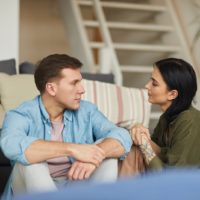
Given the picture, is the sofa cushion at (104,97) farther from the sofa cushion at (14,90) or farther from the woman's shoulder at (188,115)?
the woman's shoulder at (188,115)

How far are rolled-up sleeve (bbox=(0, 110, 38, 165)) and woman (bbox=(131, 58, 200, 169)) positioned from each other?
0.46 meters

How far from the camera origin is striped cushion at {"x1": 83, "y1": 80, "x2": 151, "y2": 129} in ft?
8.16

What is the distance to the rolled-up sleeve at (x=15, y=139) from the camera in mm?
1496

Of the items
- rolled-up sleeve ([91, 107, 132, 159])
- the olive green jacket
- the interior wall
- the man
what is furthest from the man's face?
the interior wall

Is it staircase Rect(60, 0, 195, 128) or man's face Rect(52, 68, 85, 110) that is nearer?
man's face Rect(52, 68, 85, 110)

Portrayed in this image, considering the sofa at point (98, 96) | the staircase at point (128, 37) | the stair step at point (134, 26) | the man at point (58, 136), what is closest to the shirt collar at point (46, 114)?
the man at point (58, 136)

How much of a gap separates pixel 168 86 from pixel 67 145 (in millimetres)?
608

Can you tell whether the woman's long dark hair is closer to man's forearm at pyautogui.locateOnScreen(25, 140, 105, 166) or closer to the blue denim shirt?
the blue denim shirt

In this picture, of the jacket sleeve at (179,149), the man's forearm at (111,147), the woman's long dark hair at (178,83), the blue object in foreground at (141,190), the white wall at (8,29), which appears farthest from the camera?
the white wall at (8,29)

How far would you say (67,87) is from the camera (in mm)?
1742

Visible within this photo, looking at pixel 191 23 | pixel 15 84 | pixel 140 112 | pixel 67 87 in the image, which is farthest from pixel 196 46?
pixel 67 87

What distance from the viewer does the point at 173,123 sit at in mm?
1844

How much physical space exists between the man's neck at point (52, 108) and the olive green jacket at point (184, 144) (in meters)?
A: 0.43

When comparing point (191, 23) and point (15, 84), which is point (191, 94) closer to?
point (15, 84)
